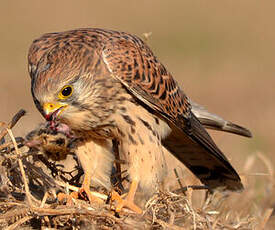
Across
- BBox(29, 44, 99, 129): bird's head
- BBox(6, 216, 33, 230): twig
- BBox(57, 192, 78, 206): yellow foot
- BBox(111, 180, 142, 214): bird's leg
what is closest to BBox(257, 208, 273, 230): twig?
BBox(111, 180, 142, 214): bird's leg

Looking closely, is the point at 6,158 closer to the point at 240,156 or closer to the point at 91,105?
the point at 91,105

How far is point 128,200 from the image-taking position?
14.6 ft

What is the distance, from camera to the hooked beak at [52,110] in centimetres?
404

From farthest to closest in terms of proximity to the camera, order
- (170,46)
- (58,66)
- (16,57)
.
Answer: (170,46) → (16,57) → (58,66)

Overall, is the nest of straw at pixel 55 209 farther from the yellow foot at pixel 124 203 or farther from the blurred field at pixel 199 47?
the blurred field at pixel 199 47

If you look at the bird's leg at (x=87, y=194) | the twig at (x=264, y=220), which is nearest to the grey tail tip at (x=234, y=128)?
the twig at (x=264, y=220)

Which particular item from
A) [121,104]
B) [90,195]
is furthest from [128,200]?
[121,104]

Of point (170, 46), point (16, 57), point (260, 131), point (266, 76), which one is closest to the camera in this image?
point (260, 131)

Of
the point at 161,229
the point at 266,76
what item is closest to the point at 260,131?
the point at 266,76

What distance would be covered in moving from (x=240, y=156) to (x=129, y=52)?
3.36 m

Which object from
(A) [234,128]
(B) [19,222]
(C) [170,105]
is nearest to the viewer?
(B) [19,222]

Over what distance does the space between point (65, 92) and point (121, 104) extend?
0.52 m

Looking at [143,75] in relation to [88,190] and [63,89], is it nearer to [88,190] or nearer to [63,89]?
[63,89]

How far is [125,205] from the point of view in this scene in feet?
14.1
